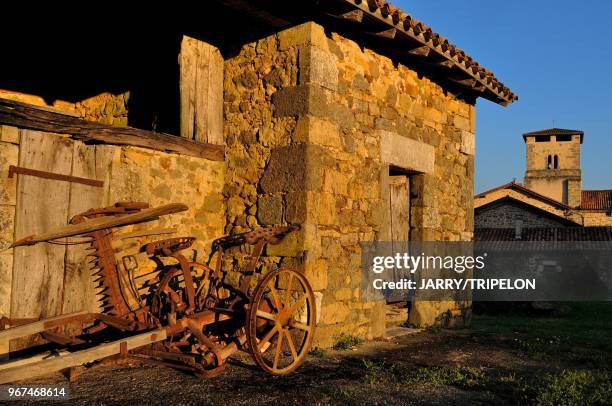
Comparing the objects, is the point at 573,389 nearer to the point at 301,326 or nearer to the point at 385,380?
the point at 385,380

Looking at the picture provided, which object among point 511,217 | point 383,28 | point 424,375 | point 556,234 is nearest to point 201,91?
point 383,28

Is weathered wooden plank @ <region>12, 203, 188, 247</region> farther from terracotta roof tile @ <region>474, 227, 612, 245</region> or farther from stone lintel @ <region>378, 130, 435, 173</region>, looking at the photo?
terracotta roof tile @ <region>474, 227, 612, 245</region>

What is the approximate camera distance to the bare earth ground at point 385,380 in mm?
3766

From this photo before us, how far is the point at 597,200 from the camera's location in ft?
125

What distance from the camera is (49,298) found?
4.59m

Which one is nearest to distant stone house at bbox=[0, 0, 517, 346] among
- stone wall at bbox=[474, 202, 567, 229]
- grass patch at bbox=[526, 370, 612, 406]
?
grass patch at bbox=[526, 370, 612, 406]

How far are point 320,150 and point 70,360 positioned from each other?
10.0 ft

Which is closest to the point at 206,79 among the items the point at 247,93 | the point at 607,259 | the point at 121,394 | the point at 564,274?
the point at 247,93

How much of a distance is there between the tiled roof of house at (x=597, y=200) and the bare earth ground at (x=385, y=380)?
115 feet

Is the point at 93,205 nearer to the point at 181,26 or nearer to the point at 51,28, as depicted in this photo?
the point at 181,26

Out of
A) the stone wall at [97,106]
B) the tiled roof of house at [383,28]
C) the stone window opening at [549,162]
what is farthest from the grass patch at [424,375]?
the stone window opening at [549,162]

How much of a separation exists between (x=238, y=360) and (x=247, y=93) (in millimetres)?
2828

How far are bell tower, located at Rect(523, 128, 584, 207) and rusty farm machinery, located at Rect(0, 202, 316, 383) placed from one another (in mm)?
46458

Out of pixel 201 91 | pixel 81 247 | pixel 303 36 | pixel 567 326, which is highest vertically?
pixel 303 36
